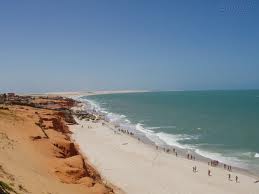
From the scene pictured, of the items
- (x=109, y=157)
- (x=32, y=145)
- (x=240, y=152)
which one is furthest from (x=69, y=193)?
(x=240, y=152)

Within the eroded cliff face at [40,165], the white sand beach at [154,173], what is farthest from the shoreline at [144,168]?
the eroded cliff face at [40,165]

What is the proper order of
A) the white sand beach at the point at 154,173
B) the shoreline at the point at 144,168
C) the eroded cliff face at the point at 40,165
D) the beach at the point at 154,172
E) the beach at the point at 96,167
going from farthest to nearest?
the shoreline at the point at 144,168, the beach at the point at 154,172, the white sand beach at the point at 154,173, the beach at the point at 96,167, the eroded cliff face at the point at 40,165

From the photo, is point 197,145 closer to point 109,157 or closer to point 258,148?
point 258,148

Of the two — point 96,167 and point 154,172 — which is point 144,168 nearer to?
point 154,172

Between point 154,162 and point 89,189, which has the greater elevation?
point 89,189

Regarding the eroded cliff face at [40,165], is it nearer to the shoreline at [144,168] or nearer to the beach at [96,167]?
the beach at [96,167]

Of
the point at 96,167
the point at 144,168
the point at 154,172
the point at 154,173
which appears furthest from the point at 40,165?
the point at 144,168

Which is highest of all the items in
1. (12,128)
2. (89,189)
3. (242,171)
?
(12,128)
